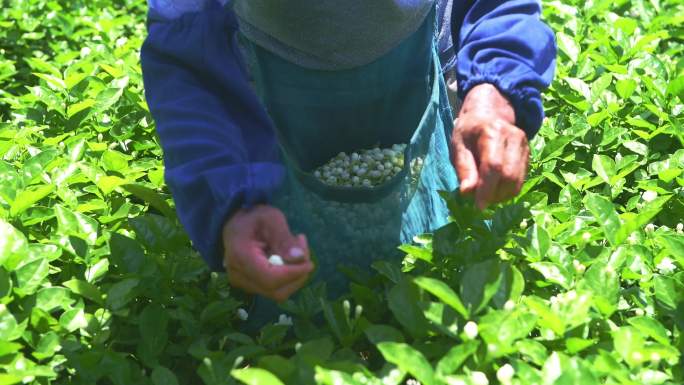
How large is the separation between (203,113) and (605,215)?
2.55 feet

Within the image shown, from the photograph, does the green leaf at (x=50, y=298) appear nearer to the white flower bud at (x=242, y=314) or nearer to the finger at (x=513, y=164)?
the white flower bud at (x=242, y=314)

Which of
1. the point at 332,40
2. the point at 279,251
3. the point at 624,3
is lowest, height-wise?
the point at 624,3

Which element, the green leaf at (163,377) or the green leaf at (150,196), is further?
the green leaf at (150,196)

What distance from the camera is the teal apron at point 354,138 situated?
187 centimetres

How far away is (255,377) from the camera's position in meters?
1.44

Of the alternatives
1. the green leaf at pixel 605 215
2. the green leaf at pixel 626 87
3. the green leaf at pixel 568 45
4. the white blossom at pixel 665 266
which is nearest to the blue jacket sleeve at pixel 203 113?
the green leaf at pixel 605 215

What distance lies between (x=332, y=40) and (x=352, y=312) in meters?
0.51

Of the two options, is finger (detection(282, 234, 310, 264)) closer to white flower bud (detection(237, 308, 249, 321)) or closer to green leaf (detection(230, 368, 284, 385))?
green leaf (detection(230, 368, 284, 385))

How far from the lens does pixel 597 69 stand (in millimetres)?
2865

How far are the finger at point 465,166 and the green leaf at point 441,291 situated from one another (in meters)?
0.15

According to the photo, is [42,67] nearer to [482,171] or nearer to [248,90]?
[248,90]

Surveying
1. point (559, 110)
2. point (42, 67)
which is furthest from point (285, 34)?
point (42, 67)

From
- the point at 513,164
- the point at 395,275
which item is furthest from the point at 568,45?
the point at 513,164

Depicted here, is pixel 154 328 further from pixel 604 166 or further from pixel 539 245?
pixel 604 166
